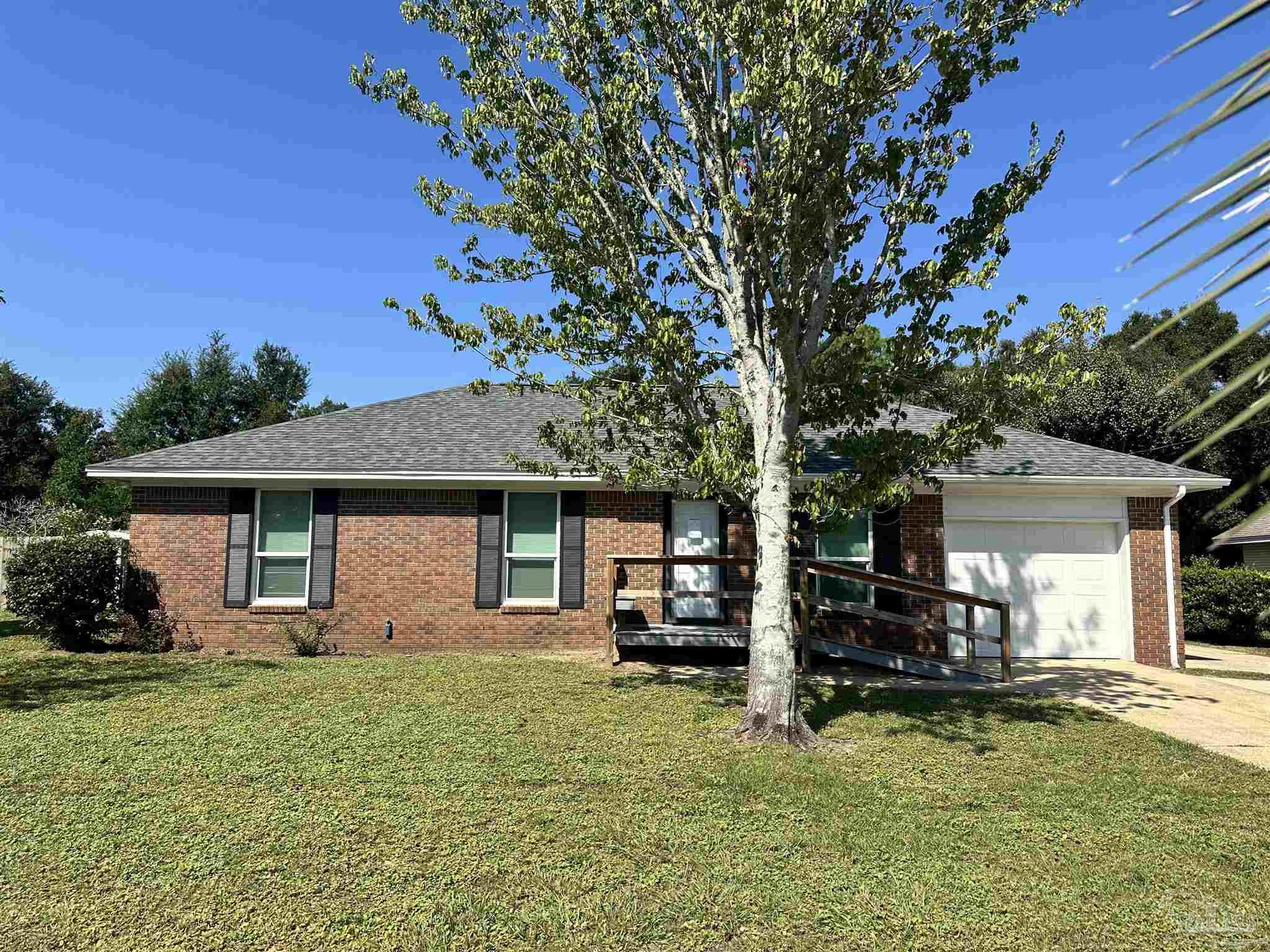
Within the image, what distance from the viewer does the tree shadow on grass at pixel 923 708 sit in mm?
8555

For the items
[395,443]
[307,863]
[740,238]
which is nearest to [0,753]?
[307,863]

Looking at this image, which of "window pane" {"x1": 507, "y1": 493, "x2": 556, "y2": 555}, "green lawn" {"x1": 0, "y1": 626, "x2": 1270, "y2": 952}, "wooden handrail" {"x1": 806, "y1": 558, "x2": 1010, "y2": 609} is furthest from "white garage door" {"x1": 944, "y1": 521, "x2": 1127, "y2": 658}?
"window pane" {"x1": 507, "y1": 493, "x2": 556, "y2": 555}

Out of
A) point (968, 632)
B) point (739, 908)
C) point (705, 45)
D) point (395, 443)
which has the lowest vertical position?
point (739, 908)

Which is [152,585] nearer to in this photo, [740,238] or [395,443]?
[395,443]

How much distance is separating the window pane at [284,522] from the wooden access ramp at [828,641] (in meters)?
5.26

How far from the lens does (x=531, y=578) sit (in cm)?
1401

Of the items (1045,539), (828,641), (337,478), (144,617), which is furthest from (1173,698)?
(144,617)

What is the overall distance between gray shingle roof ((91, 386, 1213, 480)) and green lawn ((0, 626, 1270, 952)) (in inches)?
203

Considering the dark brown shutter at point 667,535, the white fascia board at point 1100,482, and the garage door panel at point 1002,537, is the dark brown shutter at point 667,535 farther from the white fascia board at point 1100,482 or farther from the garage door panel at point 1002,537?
the garage door panel at point 1002,537

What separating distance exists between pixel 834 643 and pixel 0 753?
9.15 meters

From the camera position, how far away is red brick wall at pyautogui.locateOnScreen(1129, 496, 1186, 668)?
13516 millimetres

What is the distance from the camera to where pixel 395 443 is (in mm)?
15180

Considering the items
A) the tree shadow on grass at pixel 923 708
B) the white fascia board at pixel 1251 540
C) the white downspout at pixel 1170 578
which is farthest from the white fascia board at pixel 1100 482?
the white fascia board at pixel 1251 540

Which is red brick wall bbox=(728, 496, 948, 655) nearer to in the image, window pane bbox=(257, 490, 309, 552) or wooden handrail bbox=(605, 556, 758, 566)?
wooden handrail bbox=(605, 556, 758, 566)
